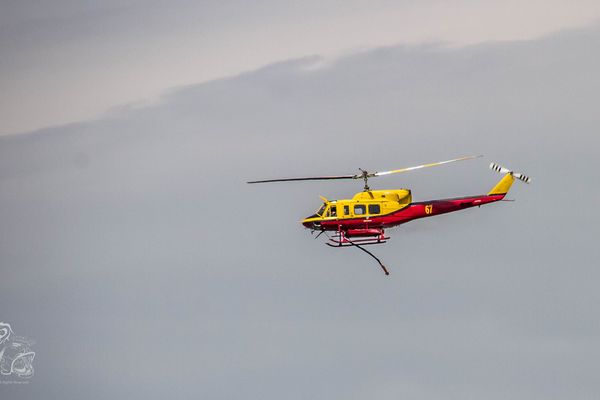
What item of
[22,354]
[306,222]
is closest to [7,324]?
[22,354]

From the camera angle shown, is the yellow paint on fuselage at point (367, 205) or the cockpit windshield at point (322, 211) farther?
the cockpit windshield at point (322, 211)

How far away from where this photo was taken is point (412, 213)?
104625 mm

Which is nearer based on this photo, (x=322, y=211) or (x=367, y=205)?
(x=367, y=205)

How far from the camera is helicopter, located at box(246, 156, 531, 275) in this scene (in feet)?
342

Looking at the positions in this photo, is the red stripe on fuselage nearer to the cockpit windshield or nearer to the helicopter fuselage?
the helicopter fuselage

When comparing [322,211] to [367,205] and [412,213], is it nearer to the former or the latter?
[367,205]

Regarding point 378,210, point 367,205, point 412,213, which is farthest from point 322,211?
point 412,213

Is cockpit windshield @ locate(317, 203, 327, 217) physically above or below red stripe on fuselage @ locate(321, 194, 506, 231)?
above

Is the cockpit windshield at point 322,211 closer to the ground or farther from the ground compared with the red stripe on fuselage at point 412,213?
farther from the ground

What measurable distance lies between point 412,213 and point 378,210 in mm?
2269

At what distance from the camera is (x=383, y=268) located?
10469 cm

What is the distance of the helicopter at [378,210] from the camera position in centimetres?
10431

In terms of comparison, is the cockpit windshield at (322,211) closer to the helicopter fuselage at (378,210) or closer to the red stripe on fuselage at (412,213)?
the helicopter fuselage at (378,210)

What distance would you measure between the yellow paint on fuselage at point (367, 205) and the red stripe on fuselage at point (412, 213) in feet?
0.87
